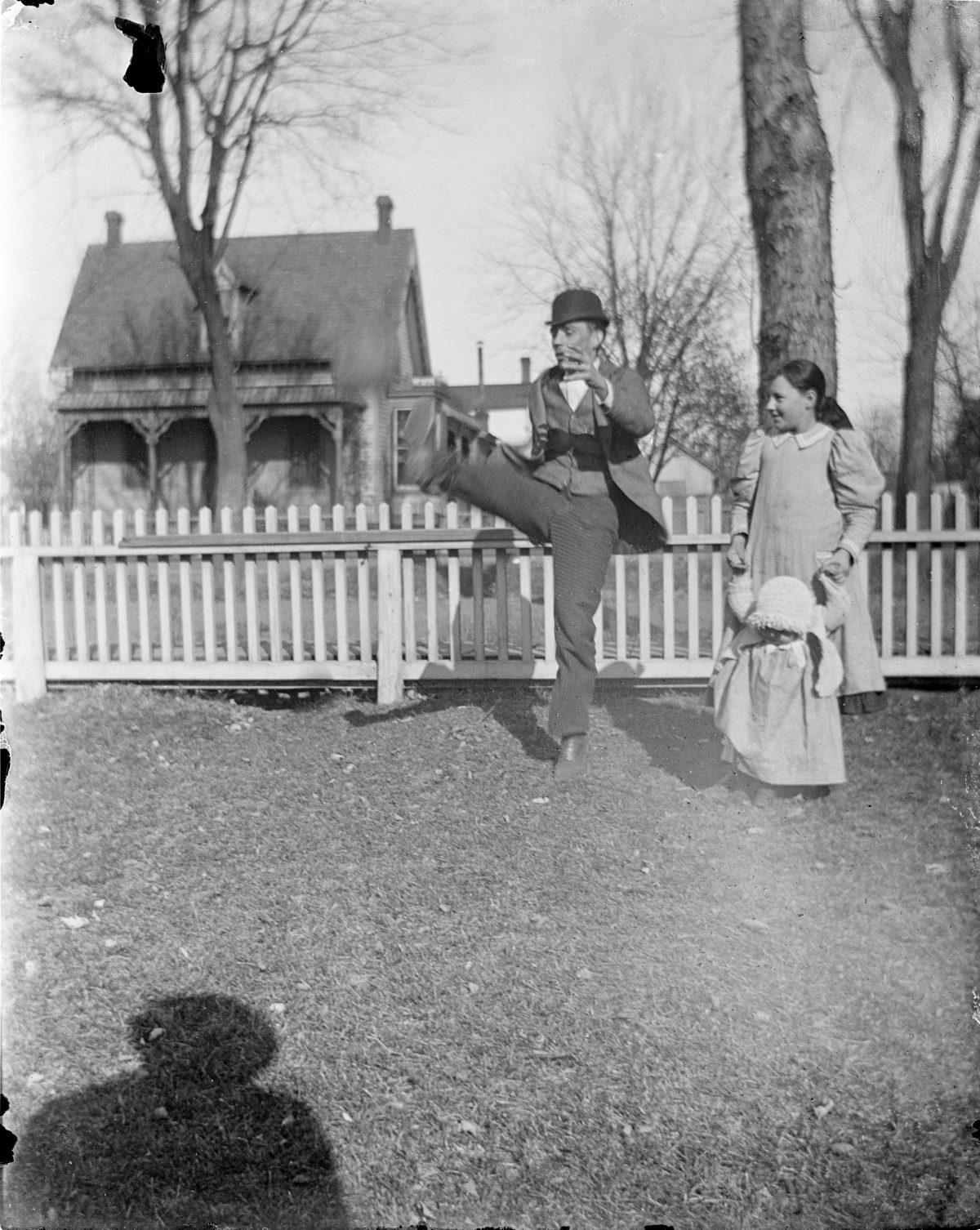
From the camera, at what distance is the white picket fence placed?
7195 mm

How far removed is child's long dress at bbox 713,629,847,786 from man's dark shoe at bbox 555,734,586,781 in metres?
0.67

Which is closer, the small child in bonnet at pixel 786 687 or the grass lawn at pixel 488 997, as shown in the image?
the grass lawn at pixel 488 997

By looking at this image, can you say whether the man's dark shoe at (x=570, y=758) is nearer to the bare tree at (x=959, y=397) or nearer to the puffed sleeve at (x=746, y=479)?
the puffed sleeve at (x=746, y=479)

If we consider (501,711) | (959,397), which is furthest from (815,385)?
(959,397)

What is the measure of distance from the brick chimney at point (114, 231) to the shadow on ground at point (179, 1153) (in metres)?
20.0

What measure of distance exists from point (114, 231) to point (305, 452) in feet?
21.4

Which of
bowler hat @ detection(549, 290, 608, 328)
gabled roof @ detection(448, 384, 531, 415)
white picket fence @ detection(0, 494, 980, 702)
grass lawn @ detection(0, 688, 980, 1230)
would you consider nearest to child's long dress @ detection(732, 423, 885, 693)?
grass lawn @ detection(0, 688, 980, 1230)

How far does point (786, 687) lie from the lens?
4652 millimetres

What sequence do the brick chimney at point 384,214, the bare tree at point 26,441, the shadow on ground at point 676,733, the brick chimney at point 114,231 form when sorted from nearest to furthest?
the bare tree at point 26,441
the shadow on ground at point 676,733
the brick chimney at point 114,231
the brick chimney at point 384,214

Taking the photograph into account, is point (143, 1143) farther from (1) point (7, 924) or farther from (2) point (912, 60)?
(2) point (912, 60)

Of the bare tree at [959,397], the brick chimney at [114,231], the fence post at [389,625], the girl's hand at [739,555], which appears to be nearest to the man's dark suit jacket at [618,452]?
the girl's hand at [739,555]

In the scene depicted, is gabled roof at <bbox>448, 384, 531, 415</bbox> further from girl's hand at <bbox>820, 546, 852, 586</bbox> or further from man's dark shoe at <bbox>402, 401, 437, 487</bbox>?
girl's hand at <bbox>820, 546, 852, 586</bbox>

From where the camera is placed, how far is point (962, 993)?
3232 mm

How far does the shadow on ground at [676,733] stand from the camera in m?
5.26
